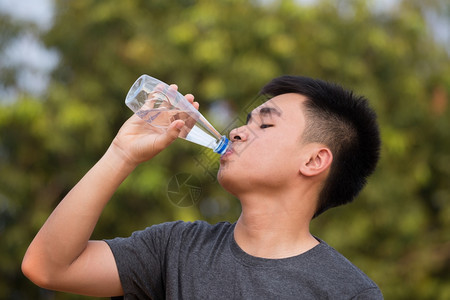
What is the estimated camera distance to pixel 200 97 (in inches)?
251

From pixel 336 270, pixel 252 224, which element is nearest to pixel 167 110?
pixel 252 224

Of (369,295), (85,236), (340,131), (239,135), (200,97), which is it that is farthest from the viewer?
(200,97)

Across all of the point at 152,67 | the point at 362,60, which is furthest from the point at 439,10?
the point at 152,67

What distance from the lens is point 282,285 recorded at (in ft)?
6.56

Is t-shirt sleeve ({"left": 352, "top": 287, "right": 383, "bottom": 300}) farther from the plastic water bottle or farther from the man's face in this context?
the plastic water bottle

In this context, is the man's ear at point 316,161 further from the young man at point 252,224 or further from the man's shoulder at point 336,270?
the man's shoulder at point 336,270

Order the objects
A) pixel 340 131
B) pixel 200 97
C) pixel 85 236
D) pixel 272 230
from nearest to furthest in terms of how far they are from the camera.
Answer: pixel 85 236, pixel 272 230, pixel 340 131, pixel 200 97

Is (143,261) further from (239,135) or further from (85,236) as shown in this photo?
(239,135)

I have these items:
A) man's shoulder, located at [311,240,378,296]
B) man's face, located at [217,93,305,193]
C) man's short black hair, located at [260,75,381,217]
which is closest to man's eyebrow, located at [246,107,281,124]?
man's face, located at [217,93,305,193]

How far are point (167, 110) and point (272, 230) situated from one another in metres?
0.55

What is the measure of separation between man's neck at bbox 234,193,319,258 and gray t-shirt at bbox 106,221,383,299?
3 centimetres

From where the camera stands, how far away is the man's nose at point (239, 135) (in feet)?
7.44

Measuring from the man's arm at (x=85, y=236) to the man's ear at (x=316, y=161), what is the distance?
1.45 ft

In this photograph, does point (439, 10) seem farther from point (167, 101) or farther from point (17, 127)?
point (167, 101)
